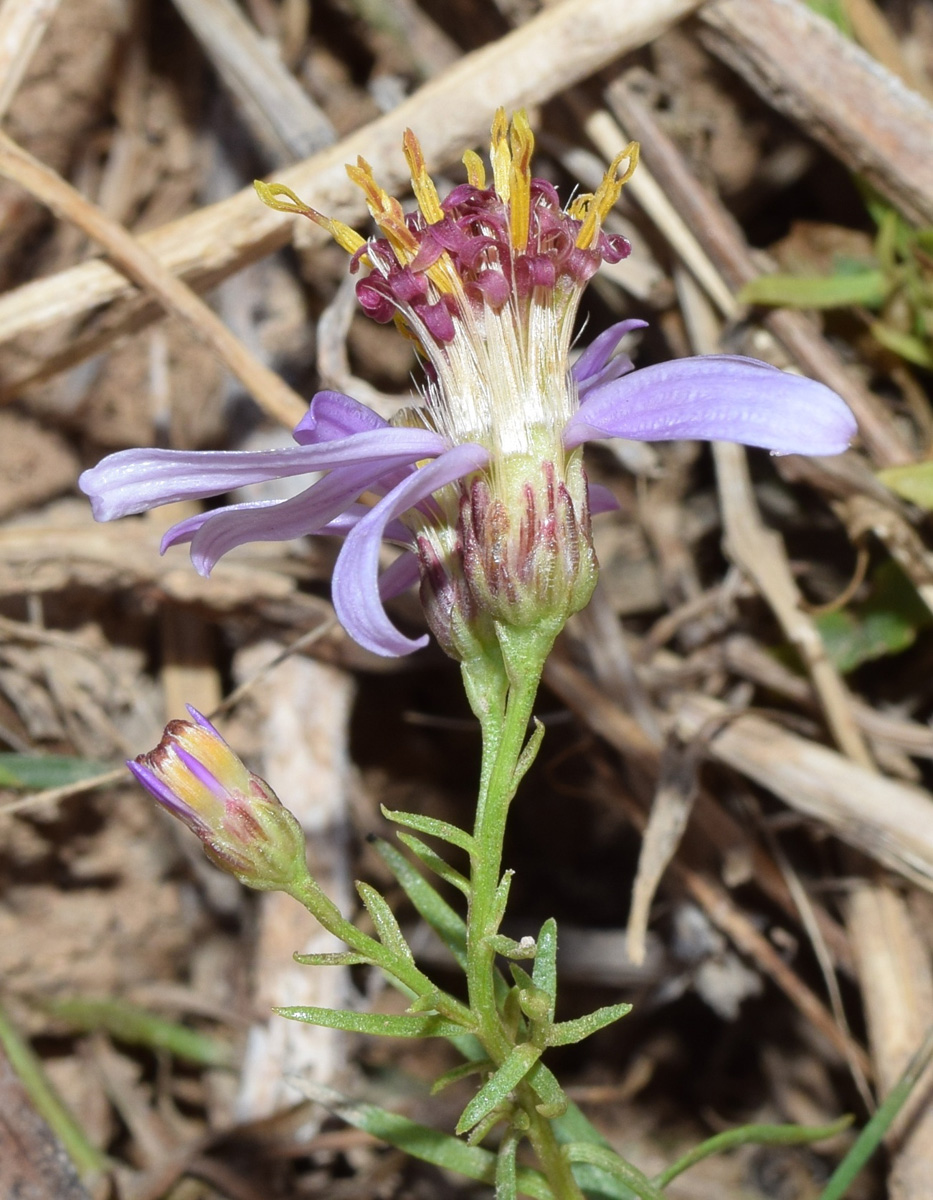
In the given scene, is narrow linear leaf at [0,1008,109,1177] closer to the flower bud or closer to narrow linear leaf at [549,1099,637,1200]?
narrow linear leaf at [549,1099,637,1200]

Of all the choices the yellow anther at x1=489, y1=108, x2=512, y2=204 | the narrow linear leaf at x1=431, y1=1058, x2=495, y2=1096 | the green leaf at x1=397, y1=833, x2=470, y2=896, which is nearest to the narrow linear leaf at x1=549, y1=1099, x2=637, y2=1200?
the narrow linear leaf at x1=431, y1=1058, x2=495, y2=1096

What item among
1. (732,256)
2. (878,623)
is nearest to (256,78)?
(732,256)

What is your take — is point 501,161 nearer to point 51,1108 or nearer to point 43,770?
point 43,770

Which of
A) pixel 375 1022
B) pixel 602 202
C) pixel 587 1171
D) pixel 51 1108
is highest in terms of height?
pixel 602 202

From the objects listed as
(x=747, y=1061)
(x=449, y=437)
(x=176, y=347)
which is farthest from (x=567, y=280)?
(x=747, y=1061)

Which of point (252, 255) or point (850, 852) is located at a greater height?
point (252, 255)

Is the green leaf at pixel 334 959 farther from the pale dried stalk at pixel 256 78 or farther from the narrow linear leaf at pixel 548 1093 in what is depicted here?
the pale dried stalk at pixel 256 78

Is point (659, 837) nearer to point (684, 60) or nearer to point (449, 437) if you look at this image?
point (449, 437)
